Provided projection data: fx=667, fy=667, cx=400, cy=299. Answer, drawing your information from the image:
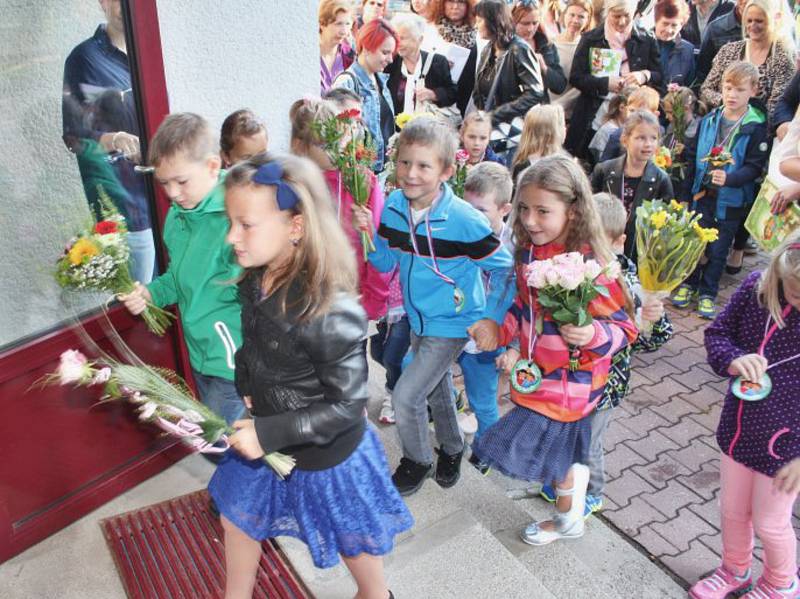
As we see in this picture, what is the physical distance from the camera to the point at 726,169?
562 centimetres

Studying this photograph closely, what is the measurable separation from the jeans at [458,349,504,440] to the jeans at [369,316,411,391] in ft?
1.13

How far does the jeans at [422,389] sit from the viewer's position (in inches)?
126

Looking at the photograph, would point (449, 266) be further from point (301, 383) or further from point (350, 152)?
point (301, 383)

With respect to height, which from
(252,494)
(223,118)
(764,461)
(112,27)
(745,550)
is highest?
(112,27)

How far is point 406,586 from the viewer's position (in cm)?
278

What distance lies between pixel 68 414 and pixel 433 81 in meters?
4.68

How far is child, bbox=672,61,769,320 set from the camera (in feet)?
18.1

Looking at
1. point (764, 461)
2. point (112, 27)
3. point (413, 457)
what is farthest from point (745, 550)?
point (112, 27)

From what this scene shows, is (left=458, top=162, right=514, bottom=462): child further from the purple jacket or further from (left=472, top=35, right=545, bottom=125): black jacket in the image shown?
(left=472, top=35, right=545, bottom=125): black jacket

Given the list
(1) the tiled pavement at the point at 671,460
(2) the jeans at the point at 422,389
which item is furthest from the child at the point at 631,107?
(2) the jeans at the point at 422,389

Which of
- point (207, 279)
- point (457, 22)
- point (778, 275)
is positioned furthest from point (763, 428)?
point (457, 22)

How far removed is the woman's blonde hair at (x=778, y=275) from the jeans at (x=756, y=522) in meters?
0.69

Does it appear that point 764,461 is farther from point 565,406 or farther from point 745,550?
point 565,406

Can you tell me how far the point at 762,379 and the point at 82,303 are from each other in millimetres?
2939
